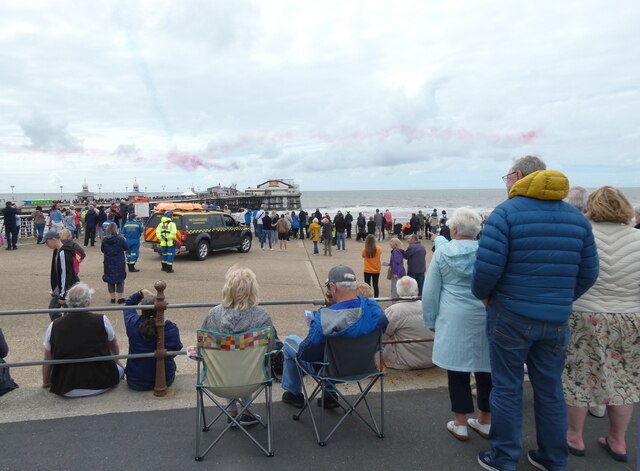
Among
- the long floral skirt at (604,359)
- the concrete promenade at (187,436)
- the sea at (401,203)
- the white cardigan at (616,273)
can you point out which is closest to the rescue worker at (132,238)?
the concrete promenade at (187,436)

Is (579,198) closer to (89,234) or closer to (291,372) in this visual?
(291,372)

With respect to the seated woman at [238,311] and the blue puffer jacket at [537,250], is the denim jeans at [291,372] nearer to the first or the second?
the seated woman at [238,311]

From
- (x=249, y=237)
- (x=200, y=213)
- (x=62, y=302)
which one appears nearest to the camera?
(x=62, y=302)

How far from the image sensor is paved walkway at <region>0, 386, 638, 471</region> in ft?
9.84

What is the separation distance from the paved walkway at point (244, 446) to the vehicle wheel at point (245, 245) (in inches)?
518

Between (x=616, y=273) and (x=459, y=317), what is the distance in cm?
110

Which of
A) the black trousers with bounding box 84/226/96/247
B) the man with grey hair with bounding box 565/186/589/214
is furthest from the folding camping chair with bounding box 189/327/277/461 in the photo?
the black trousers with bounding box 84/226/96/247

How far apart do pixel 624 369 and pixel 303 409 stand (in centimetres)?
249

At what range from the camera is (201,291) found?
9734mm

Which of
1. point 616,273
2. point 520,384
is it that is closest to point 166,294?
point 520,384

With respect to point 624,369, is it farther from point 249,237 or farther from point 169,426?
point 249,237

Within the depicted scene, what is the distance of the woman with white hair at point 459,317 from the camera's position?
309 centimetres

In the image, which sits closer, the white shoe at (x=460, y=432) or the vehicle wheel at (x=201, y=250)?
the white shoe at (x=460, y=432)

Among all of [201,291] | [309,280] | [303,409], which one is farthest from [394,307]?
[309,280]
